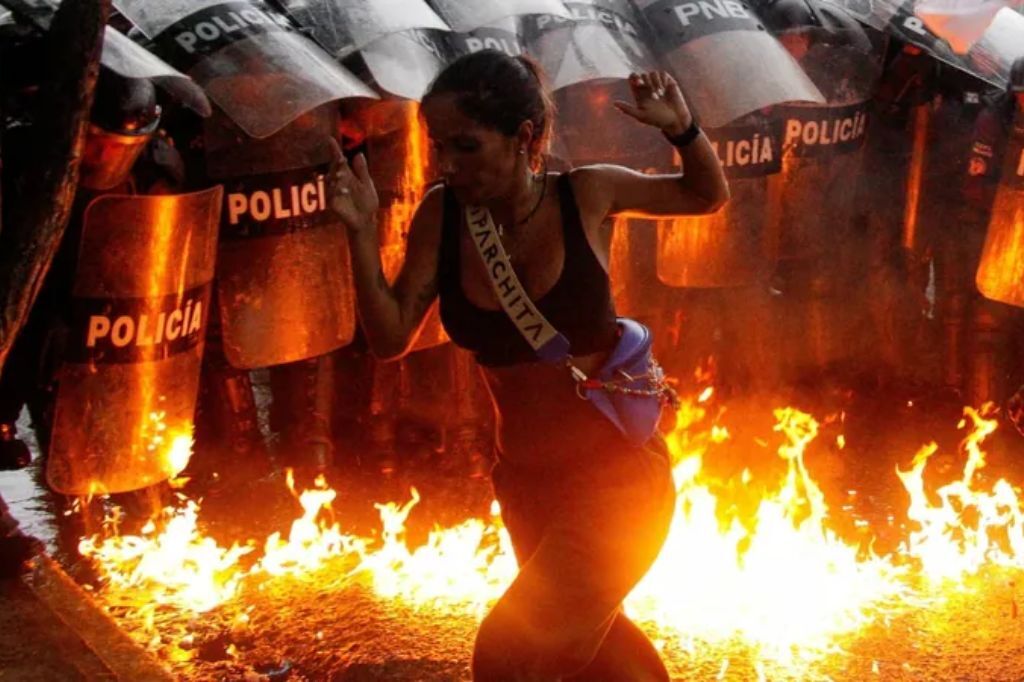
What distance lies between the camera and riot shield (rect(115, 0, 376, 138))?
484 cm

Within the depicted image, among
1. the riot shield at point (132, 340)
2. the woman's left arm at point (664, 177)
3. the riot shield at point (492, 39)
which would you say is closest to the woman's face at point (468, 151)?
the woman's left arm at point (664, 177)

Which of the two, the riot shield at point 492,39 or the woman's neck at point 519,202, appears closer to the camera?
the woman's neck at point 519,202

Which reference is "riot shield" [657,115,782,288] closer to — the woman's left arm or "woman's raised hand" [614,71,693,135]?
the woman's left arm

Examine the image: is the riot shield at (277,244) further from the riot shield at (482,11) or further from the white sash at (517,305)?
the white sash at (517,305)

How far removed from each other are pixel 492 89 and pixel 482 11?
9.66 ft

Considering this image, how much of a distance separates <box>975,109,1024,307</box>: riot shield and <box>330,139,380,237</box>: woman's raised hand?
4056mm

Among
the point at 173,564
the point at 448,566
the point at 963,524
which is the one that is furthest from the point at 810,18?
the point at 173,564

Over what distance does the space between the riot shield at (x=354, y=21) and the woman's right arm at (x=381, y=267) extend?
2284 mm

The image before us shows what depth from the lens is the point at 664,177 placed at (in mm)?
3262

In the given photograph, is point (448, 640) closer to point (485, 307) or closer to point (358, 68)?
point (485, 307)

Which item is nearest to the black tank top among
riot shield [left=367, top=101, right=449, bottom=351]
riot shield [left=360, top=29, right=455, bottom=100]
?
riot shield [left=360, top=29, right=455, bottom=100]

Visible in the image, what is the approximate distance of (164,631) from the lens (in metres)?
4.64

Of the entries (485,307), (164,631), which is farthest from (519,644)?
(164,631)

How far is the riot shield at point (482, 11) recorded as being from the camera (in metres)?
5.78
